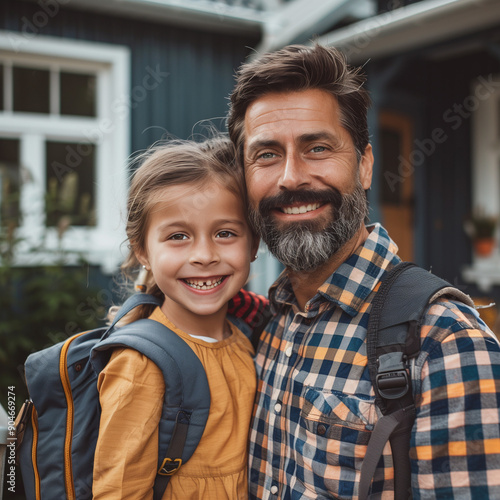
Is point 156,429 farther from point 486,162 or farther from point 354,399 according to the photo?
point 486,162

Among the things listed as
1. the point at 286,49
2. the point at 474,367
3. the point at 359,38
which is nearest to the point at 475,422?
the point at 474,367

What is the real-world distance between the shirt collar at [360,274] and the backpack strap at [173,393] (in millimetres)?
414

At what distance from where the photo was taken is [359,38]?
535 cm

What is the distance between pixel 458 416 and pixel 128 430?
828 millimetres

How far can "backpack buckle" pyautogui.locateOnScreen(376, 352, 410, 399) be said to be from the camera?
3.85ft

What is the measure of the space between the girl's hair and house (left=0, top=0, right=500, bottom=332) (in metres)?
2.55

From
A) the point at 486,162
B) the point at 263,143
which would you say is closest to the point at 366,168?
the point at 263,143

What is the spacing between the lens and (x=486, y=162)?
6945 mm

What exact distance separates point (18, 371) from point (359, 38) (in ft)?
14.4

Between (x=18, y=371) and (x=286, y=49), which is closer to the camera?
(x=286, y=49)

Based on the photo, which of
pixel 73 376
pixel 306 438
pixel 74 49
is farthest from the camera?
pixel 74 49

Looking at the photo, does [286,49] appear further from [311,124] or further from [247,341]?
[247,341]

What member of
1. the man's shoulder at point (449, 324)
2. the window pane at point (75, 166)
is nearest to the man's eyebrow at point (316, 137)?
the man's shoulder at point (449, 324)

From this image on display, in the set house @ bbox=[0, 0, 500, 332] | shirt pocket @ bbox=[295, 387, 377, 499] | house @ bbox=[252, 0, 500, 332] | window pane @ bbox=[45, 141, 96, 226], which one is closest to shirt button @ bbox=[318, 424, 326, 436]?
shirt pocket @ bbox=[295, 387, 377, 499]
